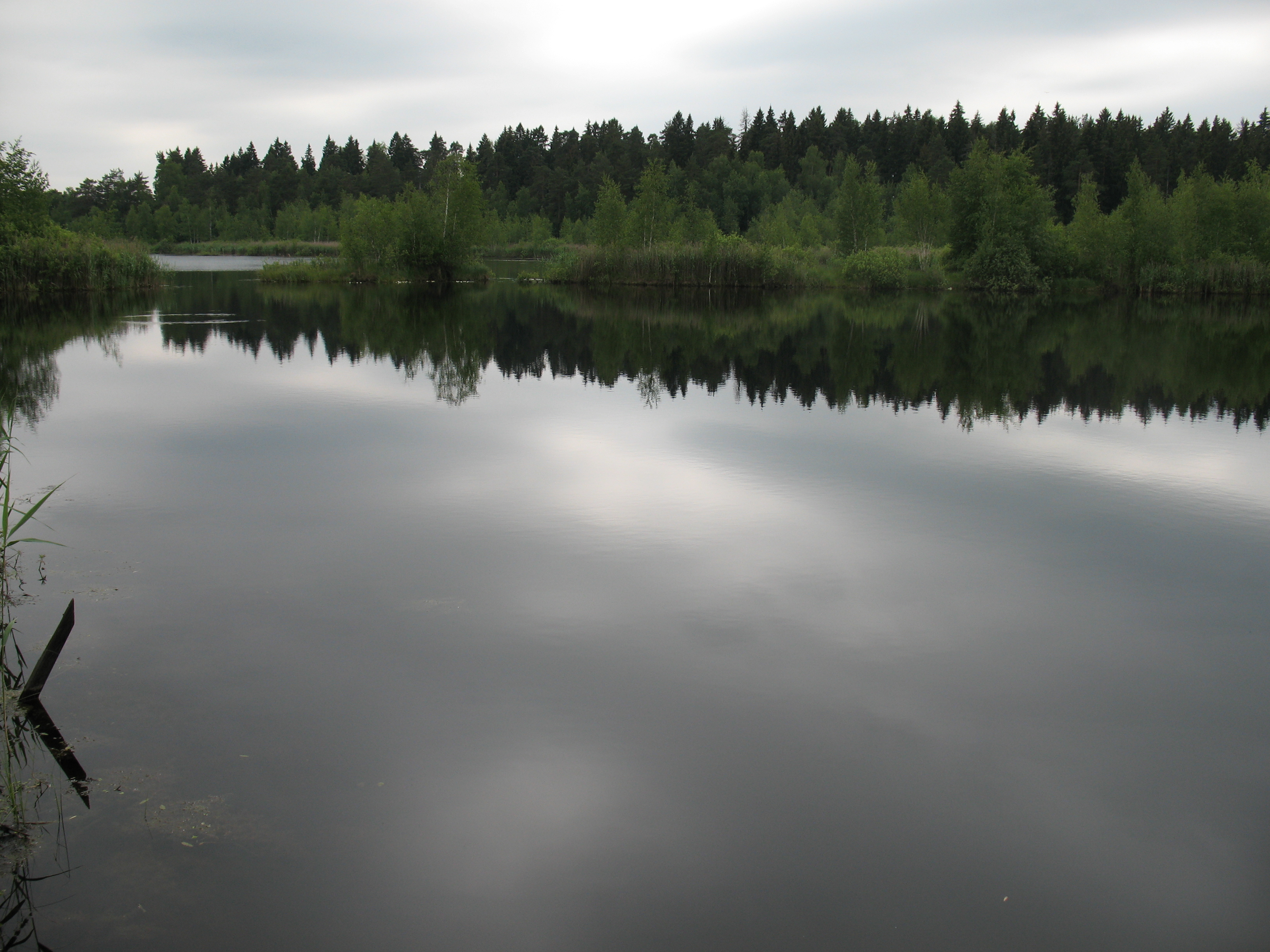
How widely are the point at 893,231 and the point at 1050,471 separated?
2235 inches

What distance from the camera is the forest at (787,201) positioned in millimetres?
41031

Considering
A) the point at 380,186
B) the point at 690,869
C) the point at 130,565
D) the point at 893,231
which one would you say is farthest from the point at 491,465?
the point at 380,186

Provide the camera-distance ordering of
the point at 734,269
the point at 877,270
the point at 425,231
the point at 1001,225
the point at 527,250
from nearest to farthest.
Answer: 1. the point at 734,269
2. the point at 1001,225
3. the point at 425,231
4. the point at 877,270
5. the point at 527,250

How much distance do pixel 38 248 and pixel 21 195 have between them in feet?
6.47

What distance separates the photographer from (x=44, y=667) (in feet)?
14.3

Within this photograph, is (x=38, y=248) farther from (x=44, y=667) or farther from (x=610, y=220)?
(x=44, y=667)

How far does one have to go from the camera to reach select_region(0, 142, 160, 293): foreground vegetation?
2739 centimetres

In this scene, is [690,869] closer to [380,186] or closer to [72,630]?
[72,630]

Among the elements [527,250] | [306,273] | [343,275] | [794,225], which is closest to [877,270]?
[794,225]

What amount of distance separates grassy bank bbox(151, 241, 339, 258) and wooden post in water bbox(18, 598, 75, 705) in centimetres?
6826

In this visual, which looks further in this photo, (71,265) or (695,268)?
(695,268)

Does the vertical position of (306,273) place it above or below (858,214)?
below

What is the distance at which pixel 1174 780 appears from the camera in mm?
3818

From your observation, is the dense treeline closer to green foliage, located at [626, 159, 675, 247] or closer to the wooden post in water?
green foliage, located at [626, 159, 675, 247]
